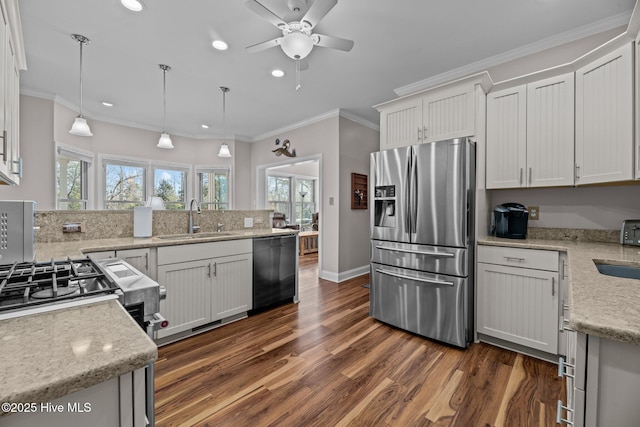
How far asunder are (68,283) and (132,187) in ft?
16.9

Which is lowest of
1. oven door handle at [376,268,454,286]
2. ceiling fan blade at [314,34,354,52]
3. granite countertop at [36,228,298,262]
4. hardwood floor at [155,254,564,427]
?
hardwood floor at [155,254,564,427]

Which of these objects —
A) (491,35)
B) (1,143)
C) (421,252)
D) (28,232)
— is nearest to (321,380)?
(421,252)

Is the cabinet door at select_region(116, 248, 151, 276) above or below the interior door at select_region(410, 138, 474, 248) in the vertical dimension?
below

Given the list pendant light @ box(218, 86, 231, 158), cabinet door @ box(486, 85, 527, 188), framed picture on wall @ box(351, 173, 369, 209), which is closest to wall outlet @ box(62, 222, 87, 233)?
pendant light @ box(218, 86, 231, 158)

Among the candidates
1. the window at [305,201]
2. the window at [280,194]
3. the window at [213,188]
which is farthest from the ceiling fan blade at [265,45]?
the window at [305,201]

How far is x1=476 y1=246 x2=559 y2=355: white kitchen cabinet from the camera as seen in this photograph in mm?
2066

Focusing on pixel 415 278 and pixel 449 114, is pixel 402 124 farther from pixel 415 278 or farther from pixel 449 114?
pixel 415 278

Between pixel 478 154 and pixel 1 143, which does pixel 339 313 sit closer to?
pixel 478 154

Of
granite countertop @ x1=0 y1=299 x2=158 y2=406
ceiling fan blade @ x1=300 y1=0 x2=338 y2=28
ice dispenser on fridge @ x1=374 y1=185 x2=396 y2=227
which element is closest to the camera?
granite countertop @ x1=0 y1=299 x2=158 y2=406

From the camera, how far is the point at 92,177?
4766mm

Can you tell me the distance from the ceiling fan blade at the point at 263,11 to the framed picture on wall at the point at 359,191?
2827mm

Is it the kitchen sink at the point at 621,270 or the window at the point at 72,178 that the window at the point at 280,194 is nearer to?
the window at the point at 72,178

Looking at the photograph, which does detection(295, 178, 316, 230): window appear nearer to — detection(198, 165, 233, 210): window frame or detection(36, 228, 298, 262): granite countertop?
detection(198, 165, 233, 210): window frame

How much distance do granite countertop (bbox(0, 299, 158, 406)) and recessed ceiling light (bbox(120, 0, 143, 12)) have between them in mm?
2411
